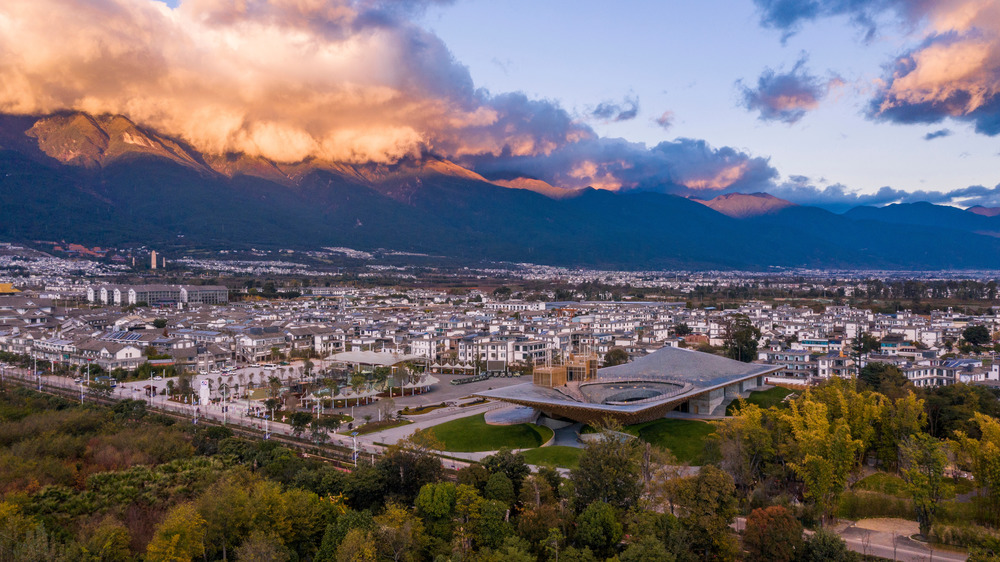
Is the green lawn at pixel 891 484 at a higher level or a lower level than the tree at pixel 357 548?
higher

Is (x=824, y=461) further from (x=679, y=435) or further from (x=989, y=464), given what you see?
(x=679, y=435)

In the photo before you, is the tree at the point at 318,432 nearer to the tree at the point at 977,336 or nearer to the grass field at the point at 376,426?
the grass field at the point at 376,426

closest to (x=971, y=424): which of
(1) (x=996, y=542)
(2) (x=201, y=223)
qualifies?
(1) (x=996, y=542)

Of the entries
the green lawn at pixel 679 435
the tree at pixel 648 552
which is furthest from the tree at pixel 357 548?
the green lawn at pixel 679 435

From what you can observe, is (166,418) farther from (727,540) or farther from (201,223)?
(201,223)

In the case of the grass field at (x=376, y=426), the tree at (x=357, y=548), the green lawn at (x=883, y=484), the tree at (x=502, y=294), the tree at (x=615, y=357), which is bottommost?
the grass field at (x=376, y=426)

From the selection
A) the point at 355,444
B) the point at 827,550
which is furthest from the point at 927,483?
the point at 355,444
